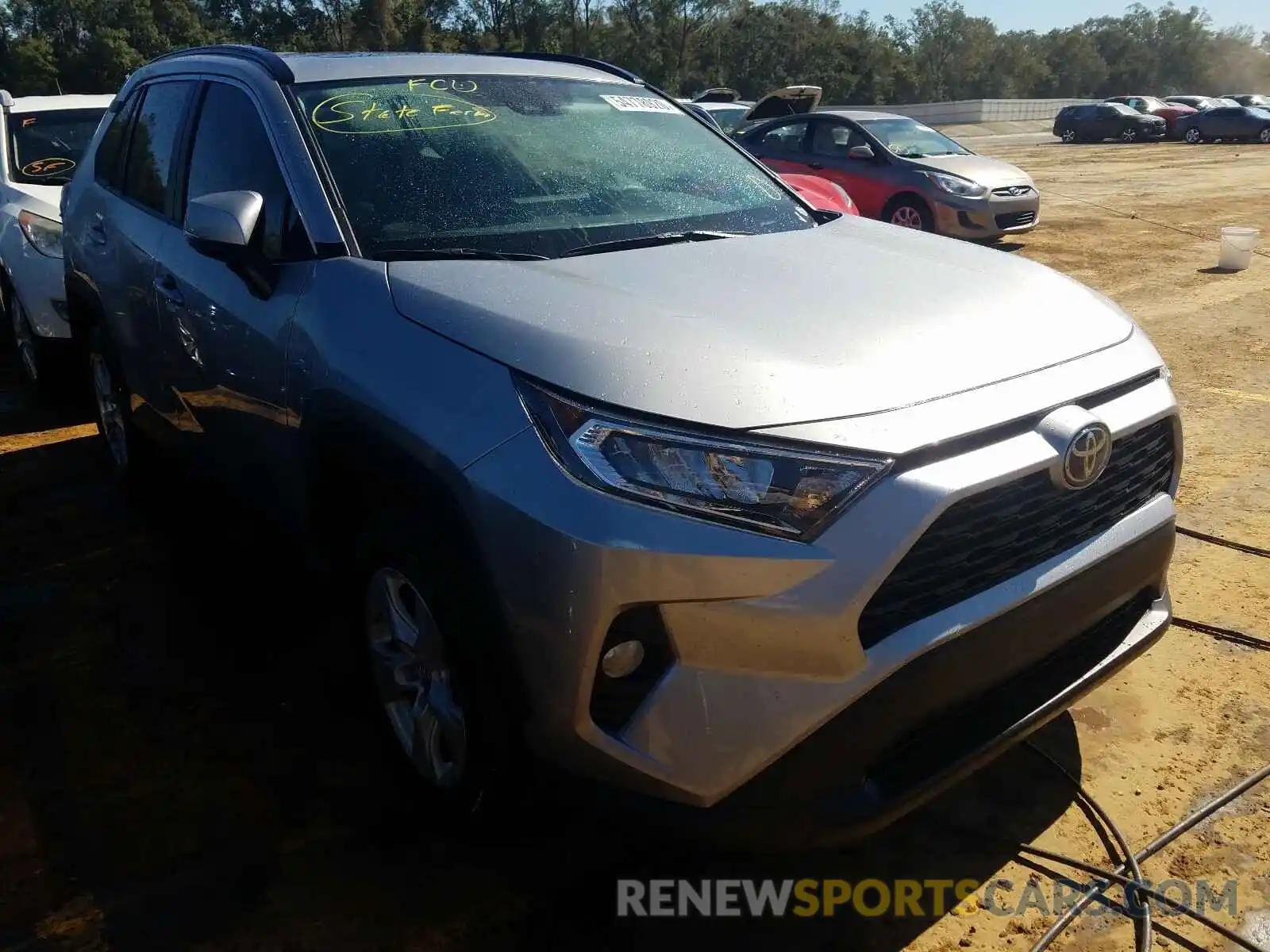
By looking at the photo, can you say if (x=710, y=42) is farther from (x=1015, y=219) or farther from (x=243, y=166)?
(x=243, y=166)

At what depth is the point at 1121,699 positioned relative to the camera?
10.1 ft

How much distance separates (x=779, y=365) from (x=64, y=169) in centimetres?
620

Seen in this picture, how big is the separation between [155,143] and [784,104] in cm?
1103

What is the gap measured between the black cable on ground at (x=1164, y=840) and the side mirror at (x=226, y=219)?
8.01ft

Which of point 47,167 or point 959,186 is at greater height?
point 47,167

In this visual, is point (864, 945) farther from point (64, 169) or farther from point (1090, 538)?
point (64, 169)

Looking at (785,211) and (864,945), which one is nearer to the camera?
(864,945)

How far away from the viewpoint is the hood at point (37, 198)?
605 centimetres

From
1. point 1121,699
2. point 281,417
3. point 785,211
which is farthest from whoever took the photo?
point 785,211

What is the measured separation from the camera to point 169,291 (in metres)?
3.43

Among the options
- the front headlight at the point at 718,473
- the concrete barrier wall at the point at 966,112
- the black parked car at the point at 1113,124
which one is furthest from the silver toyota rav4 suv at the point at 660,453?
the concrete barrier wall at the point at 966,112

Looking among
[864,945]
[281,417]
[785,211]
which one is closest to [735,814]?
[864,945]

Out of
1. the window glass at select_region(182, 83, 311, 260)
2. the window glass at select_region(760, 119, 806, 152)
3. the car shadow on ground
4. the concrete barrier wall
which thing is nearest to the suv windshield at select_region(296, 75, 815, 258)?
the window glass at select_region(182, 83, 311, 260)

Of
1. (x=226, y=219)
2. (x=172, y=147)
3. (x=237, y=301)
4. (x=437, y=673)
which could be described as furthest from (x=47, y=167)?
(x=437, y=673)
